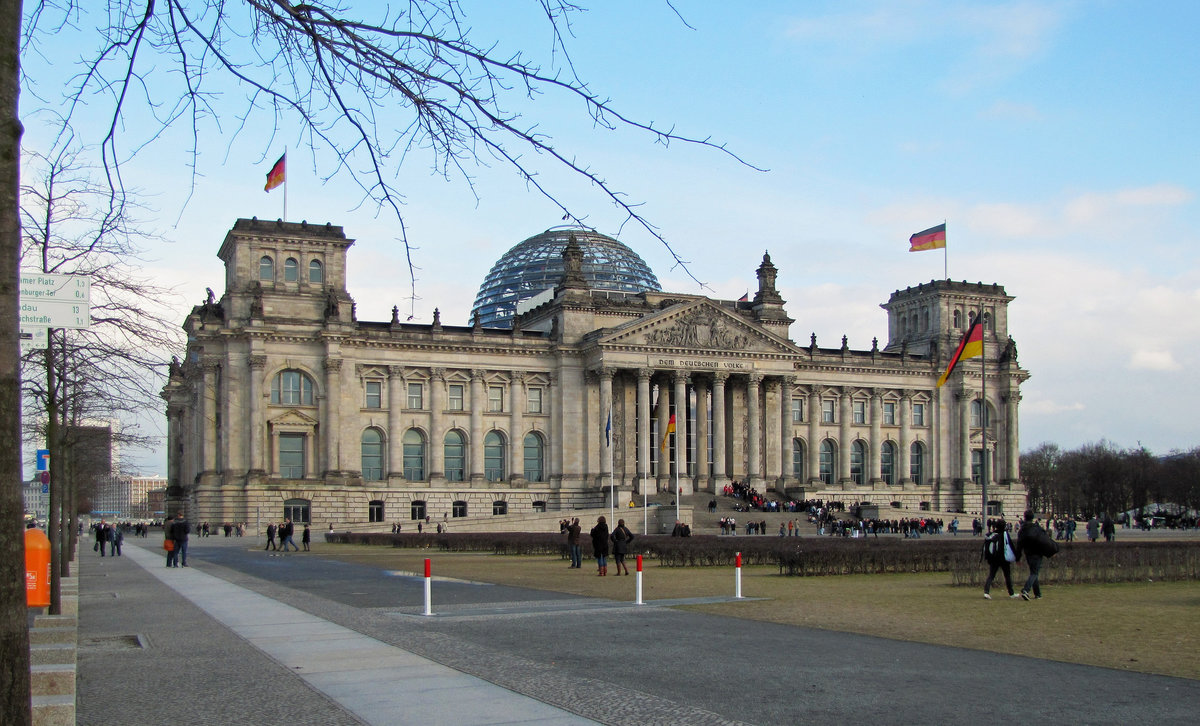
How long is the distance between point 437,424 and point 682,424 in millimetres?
19444

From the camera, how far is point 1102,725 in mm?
11508

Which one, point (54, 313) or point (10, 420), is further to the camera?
point (54, 313)

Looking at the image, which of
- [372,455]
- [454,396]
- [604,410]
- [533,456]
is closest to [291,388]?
[372,455]

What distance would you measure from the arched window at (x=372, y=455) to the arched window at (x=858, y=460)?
140 ft

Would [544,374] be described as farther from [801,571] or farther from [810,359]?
[801,571]

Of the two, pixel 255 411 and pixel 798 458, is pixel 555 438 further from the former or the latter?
pixel 255 411

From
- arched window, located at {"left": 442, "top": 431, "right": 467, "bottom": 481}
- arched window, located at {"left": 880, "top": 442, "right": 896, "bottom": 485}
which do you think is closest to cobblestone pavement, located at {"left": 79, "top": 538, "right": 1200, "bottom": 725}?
arched window, located at {"left": 442, "top": 431, "right": 467, "bottom": 481}

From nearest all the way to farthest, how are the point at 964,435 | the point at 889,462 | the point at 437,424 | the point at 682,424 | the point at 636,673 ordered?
1. the point at 636,673
2. the point at 437,424
3. the point at 682,424
4. the point at 964,435
5. the point at 889,462

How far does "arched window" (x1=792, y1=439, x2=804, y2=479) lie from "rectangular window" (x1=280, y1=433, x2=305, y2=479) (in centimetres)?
4270

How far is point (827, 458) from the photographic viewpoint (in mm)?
104875

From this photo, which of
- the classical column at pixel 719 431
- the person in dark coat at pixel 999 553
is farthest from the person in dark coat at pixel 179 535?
the classical column at pixel 719 431

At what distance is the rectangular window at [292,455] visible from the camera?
3349 inches

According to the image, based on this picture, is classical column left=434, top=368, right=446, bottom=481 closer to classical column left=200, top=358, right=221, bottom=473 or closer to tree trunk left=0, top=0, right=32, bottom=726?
classical column left=200, top=358, right=221, bottom=473

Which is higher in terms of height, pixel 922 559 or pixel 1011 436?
pixel 1011 436
